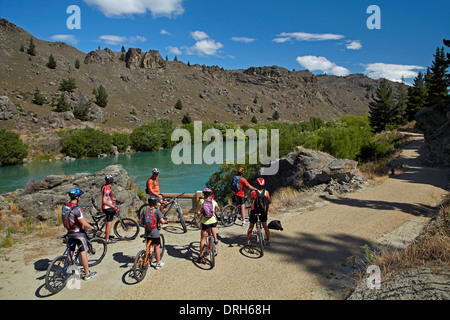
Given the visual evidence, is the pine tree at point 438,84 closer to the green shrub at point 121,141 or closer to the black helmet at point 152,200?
the black helmet at point 152,200

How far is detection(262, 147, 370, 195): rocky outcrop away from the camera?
13.8 m

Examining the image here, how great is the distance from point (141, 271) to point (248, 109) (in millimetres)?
123131

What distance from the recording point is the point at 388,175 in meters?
17.8

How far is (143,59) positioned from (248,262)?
13013 cm

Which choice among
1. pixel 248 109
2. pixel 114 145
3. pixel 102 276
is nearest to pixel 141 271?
pixel 102 276

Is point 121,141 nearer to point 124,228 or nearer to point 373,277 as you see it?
point 124,228

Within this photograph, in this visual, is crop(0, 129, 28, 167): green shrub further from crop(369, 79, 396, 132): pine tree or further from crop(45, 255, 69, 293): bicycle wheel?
crop(369, 79, 396, 132): pine tree

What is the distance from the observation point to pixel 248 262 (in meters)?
6.52

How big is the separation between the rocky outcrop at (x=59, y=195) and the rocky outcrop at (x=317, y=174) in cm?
954

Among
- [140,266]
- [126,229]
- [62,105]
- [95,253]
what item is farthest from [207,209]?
[62,105]

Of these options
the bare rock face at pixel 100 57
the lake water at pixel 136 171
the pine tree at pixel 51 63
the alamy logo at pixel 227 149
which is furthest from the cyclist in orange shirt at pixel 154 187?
the bare rock face at pixel 100 57

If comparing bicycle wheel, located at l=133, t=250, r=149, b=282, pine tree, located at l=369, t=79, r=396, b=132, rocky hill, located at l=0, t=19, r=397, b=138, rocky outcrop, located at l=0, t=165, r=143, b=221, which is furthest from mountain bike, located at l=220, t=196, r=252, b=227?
rocky hill, located at l=0, t=19, r=397, b=138
